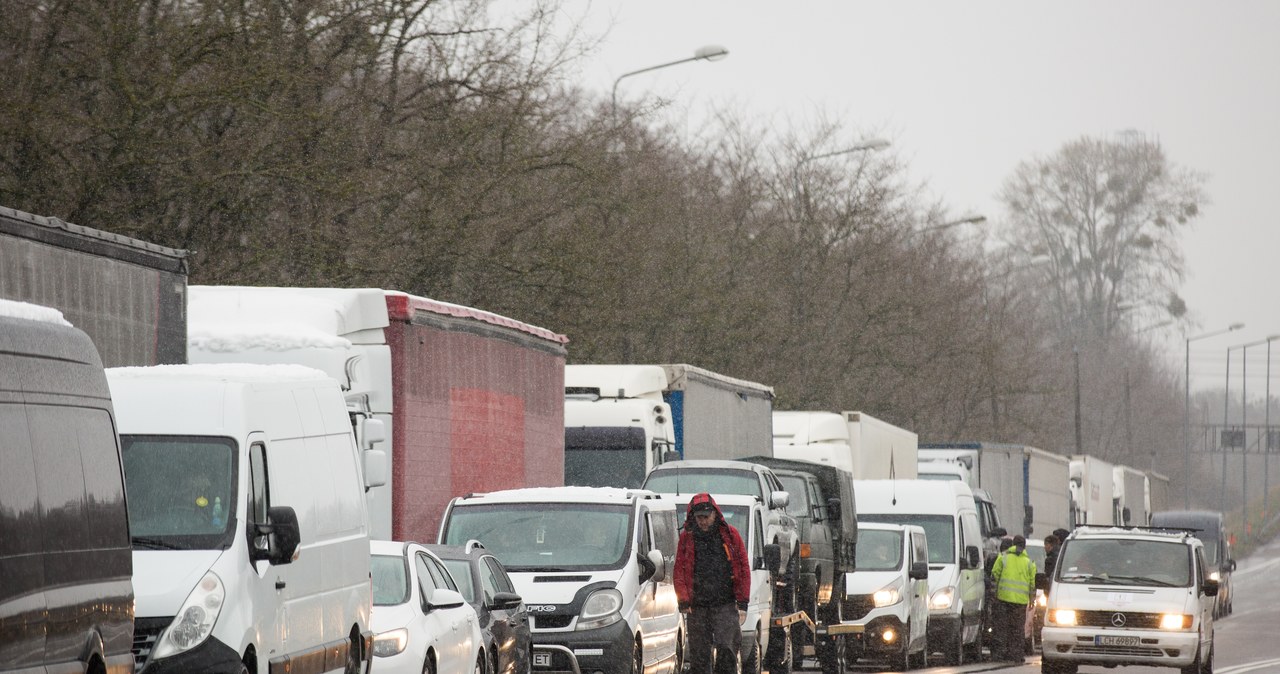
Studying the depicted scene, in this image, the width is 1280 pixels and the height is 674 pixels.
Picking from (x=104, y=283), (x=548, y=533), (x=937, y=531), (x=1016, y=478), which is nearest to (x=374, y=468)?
(x=548, y=533)

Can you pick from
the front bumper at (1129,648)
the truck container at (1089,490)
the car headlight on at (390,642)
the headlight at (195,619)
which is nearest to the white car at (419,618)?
the car headlight on at (390,642)

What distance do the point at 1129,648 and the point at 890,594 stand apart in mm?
3217

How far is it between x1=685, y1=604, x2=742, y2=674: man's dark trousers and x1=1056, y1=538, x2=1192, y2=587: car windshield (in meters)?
7.88

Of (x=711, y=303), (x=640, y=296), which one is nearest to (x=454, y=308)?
(x=640, y=296)

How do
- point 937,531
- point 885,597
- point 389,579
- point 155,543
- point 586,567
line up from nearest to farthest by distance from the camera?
point 155,543
point 389,579
point 586,567
point 885,597
point 937,531

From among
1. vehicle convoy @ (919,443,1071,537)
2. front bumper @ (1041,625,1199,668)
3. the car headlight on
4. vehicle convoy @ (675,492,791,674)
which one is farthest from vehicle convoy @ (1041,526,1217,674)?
the car headlight on

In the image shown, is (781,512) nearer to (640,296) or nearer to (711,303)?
(640,296)

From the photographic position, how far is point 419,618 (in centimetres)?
1318

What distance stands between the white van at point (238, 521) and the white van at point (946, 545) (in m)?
15.6

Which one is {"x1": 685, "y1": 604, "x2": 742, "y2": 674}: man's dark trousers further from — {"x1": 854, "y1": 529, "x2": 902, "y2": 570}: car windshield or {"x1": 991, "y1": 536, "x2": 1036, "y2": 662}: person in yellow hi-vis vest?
{"x1": 991, "y1": 536, "x2": 1036, "y2": 662}: person in yellow hi-vis vest

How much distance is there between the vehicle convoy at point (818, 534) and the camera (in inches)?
875

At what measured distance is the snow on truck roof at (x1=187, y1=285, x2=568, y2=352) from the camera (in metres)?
16.0

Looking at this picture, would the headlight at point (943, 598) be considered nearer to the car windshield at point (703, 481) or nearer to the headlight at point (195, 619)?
the car windshield at point (703, 481)

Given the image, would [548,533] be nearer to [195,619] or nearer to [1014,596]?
[195,619]
